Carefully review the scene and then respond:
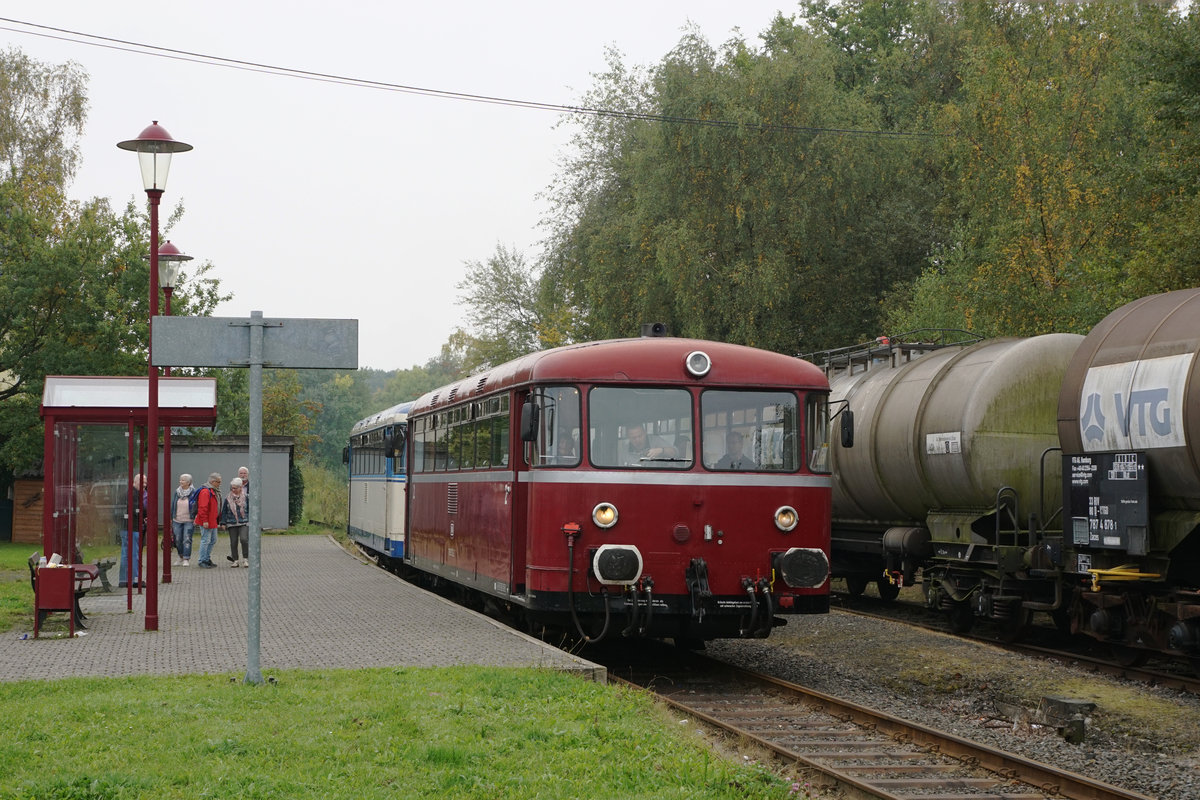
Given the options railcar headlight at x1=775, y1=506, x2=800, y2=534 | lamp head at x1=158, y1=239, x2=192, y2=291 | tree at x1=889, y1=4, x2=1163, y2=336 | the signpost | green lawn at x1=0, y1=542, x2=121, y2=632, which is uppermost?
tree at x1=889, y1=4, x2=1163, y2=336

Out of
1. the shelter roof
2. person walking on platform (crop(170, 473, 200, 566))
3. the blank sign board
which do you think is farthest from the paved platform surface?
person walking on platform (crop(170, 473, 200, 566))

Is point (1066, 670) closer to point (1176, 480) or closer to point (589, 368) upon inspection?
point (1176, 480)

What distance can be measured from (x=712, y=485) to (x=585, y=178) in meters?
35.6

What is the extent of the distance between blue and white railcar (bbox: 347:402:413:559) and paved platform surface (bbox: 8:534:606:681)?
10.0ft

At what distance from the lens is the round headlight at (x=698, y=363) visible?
12.5 metres

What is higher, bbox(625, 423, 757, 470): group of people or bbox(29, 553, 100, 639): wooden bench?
bbox(625, 423, 757, 470): group of people

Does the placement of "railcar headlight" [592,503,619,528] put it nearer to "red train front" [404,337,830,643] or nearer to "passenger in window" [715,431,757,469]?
"red train front" [404,337,830,643]

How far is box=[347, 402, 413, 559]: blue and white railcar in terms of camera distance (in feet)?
80.2

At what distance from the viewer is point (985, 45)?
121 ft

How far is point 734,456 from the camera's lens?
12.4 m

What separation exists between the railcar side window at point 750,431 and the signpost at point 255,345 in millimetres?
3578

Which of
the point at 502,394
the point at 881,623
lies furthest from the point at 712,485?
the point at 881,623

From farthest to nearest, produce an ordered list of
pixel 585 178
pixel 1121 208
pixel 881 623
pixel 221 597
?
1. pixel 585 178
2. pixel 1121 208
3. pixel 221 597
4. pixel 881 623

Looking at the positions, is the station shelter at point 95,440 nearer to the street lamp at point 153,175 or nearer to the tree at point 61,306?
the street lamp at point 153,175
